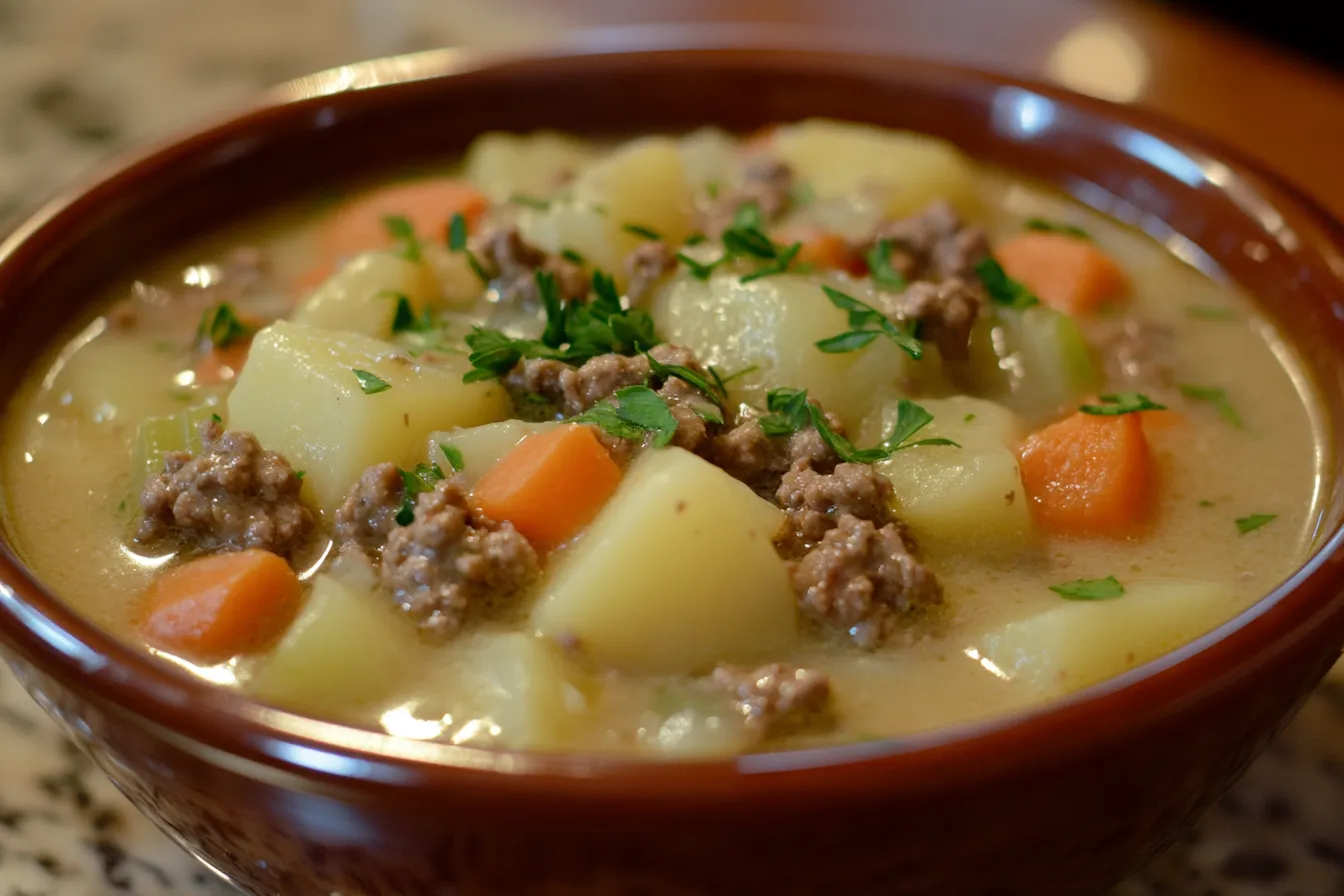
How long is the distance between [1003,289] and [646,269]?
70 cm

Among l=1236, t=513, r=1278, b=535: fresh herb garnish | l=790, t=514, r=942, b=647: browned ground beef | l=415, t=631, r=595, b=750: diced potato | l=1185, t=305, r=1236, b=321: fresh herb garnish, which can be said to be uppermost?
l=1185, t=305, r=1236, b=321: fresh herb garnish

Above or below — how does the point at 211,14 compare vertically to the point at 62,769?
above

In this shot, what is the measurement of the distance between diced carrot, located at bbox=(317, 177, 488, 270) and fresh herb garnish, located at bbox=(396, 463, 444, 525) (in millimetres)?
924

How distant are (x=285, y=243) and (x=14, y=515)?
1.05m

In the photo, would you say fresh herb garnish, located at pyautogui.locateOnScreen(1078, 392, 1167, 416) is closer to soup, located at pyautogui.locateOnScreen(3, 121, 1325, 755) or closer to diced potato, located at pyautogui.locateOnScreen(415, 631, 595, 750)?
soup, located at pyautogui.locateOnScreen(3, 121, 1325, 755)

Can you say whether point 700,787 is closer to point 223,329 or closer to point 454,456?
point 454,456

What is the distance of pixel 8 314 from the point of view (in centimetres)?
248

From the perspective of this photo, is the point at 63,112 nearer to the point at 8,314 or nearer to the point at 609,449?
the point at 8,314

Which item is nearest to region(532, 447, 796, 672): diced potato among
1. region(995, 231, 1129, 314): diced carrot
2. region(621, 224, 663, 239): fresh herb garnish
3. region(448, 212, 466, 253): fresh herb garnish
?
region(621, 224, 663, 239): fresh herb garnish

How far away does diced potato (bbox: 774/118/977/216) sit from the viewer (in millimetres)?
3029

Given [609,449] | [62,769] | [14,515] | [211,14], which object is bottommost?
[62,769]

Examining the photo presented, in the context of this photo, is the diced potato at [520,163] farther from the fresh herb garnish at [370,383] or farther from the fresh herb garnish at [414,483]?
the fresh herb garnish at [414,483]

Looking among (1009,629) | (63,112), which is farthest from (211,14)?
(1009,629)

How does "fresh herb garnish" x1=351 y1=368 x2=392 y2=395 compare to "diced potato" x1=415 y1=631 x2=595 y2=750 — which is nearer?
"diced potato" x1=415 y1=631 x2=595 y2=750
